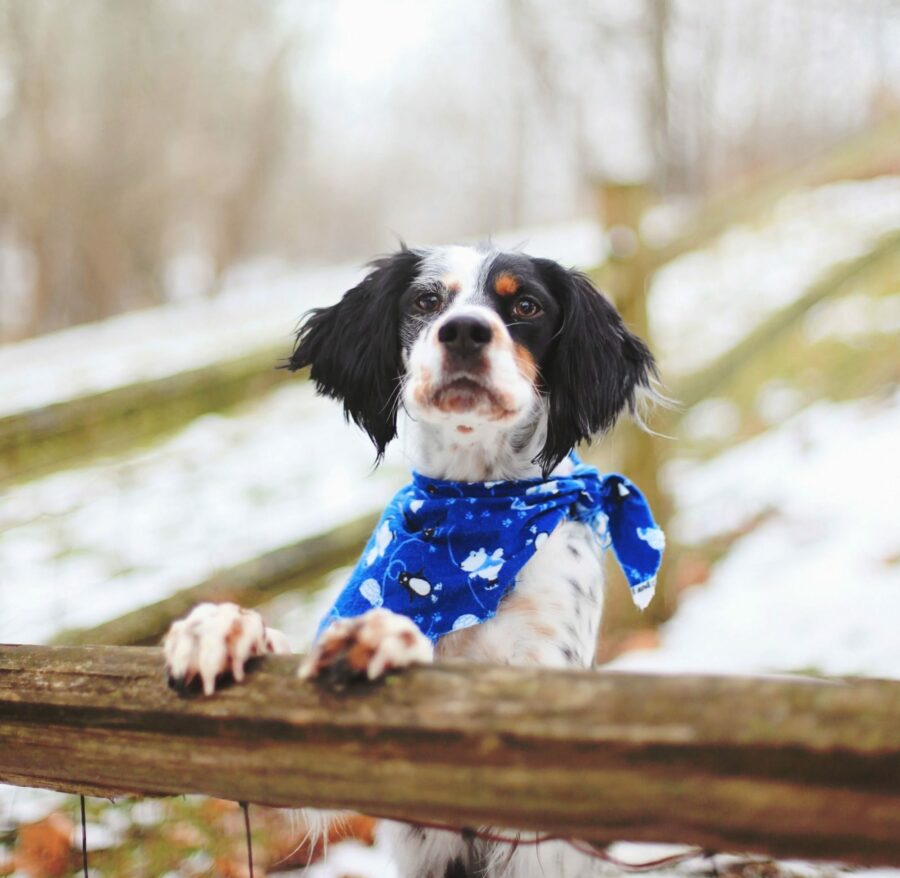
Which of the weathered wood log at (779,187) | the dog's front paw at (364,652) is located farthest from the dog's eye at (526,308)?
the weathered wood log at (779,187)

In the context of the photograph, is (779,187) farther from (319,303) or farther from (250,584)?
(319,303)

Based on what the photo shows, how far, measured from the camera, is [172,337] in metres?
9.52

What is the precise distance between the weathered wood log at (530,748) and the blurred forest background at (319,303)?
1.27 m

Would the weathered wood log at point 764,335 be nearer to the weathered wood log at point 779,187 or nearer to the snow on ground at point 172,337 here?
the weathered wood log at point 779,187

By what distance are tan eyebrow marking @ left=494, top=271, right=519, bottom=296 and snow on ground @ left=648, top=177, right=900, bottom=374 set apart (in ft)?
16.3

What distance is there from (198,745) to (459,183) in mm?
31239

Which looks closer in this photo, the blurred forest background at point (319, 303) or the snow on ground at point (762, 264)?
the blurred forest background at point (319, 303)

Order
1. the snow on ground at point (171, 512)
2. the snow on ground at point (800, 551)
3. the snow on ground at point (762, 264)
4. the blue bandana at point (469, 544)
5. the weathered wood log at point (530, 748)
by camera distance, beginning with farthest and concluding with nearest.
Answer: the snow on ground at point (762, 264) < the snow on ground at point (171, 512) < the snow on ground at point (800, 551) < the blue bandana at point (469, 544) < the weathered wood log at point (530, 748)

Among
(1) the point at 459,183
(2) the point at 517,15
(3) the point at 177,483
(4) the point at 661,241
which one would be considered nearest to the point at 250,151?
(2) the point at 517,15

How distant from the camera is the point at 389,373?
2289mm

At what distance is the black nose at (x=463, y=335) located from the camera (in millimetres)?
1928

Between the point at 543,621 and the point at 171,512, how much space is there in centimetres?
337

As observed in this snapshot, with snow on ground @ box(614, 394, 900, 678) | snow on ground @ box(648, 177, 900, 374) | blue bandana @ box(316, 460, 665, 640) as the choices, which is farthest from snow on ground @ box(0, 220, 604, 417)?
blue bandana @ box(316, 460, 665, 640)

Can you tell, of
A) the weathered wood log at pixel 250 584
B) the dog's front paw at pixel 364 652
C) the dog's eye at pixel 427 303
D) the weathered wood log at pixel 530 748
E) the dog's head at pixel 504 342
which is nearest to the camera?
the weathered wood log at pixel 530 748
